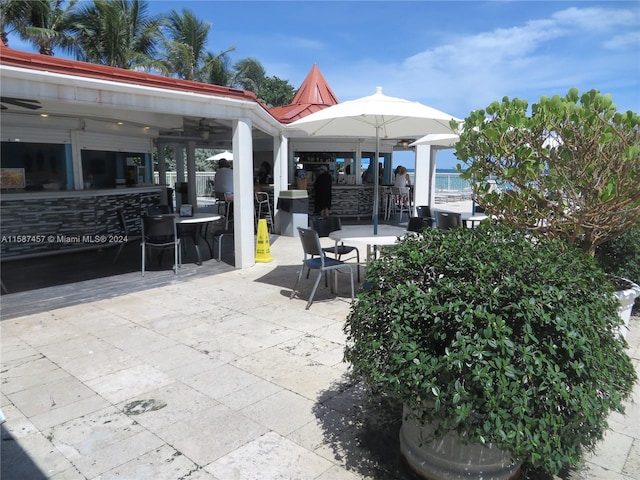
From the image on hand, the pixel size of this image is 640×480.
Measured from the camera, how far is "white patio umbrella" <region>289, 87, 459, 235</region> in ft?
17.6

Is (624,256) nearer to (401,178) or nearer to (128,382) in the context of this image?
(128,382)

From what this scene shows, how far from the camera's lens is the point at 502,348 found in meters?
1.81

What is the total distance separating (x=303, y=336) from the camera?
4.26 metres

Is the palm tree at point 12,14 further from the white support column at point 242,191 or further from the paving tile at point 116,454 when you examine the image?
the paving tile at point 116,454

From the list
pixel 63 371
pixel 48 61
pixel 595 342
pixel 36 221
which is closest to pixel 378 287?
pixel 595 342

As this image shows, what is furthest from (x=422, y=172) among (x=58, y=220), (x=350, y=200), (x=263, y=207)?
(x=58, y=220)

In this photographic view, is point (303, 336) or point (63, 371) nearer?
point (63, 371)

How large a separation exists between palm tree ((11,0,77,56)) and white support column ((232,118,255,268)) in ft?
50.4

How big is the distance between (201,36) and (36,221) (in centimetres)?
2071

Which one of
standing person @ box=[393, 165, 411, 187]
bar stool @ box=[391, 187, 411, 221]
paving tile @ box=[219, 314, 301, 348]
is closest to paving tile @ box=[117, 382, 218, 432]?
paving tile @ box=[219, 314, 301, 348]

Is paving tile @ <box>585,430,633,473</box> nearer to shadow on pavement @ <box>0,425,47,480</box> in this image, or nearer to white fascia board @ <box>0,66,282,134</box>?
shadow on pavement @ <box>0,425,47,480</box>

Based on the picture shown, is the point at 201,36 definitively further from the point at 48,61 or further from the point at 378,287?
the point at 378,287

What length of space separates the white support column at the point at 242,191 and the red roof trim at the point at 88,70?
0.71 meters

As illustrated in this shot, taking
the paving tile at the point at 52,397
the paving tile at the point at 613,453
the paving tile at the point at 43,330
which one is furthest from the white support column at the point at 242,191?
the paving tile at the point at 613,453
